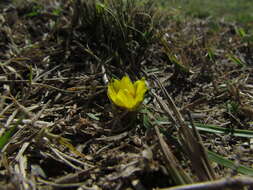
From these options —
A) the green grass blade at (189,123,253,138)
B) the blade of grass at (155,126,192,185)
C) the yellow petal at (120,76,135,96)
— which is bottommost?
the blade of grass at (155,126,192,185)

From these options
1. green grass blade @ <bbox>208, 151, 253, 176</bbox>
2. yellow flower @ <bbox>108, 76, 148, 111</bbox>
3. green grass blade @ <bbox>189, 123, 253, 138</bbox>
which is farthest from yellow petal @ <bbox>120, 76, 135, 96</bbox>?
green grass blade @ <bbox>208, 151, 253, 176</bbox>

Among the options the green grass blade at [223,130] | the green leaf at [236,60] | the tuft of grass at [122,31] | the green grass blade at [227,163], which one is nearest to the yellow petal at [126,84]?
the tuft of grass at [122,31]

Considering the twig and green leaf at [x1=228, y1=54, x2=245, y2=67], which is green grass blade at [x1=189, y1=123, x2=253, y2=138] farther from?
green leaf at [x1=228, y1=54, x2=245, y2=67]

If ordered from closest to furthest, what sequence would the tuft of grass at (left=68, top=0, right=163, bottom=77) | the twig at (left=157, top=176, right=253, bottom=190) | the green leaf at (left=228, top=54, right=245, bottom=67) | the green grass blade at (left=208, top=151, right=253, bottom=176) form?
the twig at (left=157, top=176, right=253, bottom=190) < the green grass blade at (left=208, top=151, right=253, bottom=176) < the tuft of grass at (left=68, top=0, right=163, bottom=77) < the green leaf at (left=228, top=54, right=245, bottom=67)

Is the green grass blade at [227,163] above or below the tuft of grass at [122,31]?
below

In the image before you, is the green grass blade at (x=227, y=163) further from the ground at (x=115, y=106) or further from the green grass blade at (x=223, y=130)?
the green grass blade at (x=223, y=130)

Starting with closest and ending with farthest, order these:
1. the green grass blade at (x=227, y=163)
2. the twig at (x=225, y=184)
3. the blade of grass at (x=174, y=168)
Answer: the twig at (x=225, y=184) < the blade of grass at (x=174, y=168) < the green grass blade at (x=227, y=163)
